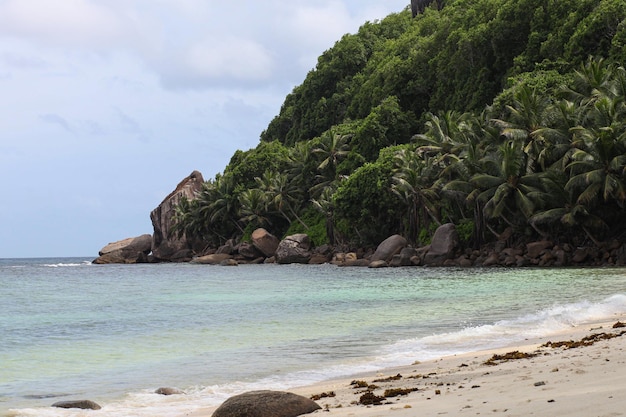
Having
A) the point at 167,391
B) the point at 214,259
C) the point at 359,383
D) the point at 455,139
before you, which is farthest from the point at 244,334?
the point at 214,259

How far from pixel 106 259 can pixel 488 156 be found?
61306 millimetres

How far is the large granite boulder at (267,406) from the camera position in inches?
291

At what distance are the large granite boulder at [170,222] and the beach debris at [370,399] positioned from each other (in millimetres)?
84566

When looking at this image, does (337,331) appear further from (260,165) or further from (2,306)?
(260,165)

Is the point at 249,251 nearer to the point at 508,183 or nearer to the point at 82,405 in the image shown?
the point at 508,183

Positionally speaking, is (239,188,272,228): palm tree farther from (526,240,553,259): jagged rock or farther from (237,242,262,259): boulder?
(526,240,553,259): jagged rock

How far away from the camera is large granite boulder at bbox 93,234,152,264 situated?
9238 centimetres

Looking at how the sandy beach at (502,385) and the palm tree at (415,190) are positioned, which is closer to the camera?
the sandy beach at (502,385)

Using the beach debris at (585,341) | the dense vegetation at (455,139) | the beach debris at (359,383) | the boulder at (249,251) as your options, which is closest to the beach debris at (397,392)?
the beach debris at (359,383)

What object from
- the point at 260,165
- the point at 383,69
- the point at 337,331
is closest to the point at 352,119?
the point at 383,69

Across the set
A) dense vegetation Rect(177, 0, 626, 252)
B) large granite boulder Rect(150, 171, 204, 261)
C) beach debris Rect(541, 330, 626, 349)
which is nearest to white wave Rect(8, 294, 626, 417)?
beach debris Rect(541, 330, 626, 349)

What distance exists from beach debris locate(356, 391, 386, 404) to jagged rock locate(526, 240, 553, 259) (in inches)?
1476

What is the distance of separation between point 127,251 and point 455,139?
55029mm

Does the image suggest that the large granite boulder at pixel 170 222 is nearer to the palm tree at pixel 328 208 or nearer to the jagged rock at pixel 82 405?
the palm tree at pixel 328 208
